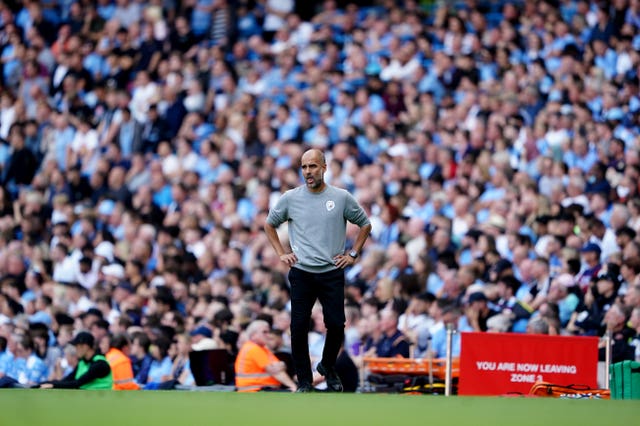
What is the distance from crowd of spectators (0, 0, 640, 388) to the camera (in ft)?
47.2

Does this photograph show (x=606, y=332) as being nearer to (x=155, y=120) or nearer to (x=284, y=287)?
(x=284, y=287)

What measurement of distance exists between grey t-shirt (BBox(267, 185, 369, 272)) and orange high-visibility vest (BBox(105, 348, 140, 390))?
4.10 metres

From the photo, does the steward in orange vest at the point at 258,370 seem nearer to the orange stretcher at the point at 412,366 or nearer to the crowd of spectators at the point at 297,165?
the crowd of spectators at the point at 297,165

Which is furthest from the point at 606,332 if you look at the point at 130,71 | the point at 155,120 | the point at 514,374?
the point at 130,71

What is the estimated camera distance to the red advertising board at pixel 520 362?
11.1 meters

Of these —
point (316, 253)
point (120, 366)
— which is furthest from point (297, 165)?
point (316, 253)

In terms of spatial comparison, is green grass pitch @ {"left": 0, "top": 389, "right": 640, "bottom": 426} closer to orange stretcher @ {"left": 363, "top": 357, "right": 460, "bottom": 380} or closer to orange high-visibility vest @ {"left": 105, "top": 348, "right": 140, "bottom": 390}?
orange stretcher @ {"left": 363, "top": 357, "right": 460, "bottom": 380}

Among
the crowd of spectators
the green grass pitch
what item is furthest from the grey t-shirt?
the crowd of spectators

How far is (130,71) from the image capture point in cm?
2211

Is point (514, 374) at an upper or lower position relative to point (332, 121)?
lower

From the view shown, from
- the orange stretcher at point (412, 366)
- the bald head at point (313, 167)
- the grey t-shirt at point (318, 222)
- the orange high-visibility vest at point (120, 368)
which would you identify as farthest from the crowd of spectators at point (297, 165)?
the bald head at point (313, 167)

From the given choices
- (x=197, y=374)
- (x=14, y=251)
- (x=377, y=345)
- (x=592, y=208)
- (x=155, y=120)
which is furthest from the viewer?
(x=155, y=120)

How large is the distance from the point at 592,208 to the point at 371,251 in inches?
104

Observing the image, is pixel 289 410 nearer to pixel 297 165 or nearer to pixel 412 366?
pixel 412 366
